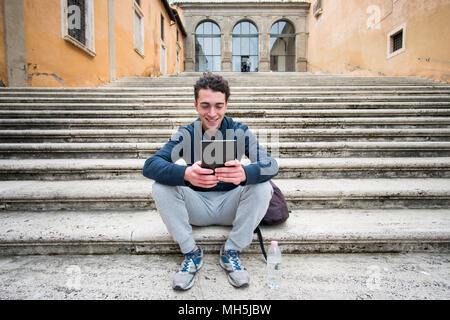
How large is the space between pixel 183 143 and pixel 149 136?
162cm

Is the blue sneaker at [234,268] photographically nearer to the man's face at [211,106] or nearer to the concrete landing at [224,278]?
the concrete landing at [224,278]

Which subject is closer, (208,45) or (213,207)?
(213,207)

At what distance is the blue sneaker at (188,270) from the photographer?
1306 mm

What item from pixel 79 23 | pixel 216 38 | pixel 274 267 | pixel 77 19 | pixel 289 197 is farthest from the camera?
pixel 216 38

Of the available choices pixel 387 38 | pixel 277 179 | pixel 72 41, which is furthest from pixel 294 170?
pixel 387 38

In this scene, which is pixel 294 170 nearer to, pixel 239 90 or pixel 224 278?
pixel 224 278

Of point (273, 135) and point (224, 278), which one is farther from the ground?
point (273, 135)

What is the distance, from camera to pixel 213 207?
5.16ft

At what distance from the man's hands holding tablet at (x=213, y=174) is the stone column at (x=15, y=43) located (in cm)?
558

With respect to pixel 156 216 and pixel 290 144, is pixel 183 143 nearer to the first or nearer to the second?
pixel 156 216

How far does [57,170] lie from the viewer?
2363 mm

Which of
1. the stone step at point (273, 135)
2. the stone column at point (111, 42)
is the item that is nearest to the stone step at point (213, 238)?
the stone step at point (273, 135)

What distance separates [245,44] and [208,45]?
2808 millimetres

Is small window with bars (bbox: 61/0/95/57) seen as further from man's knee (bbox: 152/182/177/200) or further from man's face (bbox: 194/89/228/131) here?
man's knee (bbox: 152/182/177/200)
